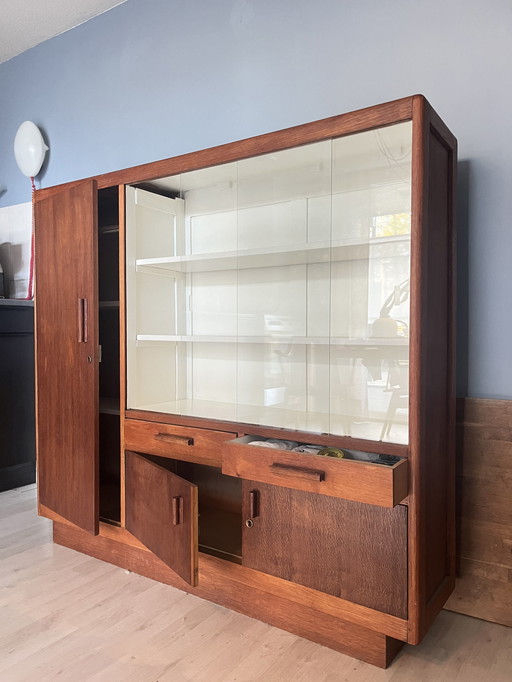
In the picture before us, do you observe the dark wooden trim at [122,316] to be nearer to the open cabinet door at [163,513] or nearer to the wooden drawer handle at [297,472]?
the open cabinet door at [163,513]

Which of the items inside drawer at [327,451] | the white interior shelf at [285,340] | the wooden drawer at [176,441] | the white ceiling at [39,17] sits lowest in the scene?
the wooden drawer at [176,441]

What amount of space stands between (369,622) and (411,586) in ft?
0.55

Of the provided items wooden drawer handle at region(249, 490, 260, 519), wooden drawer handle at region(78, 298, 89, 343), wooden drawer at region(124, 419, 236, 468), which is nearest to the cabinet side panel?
wooden drawer handle at region(249, 490, 260, 519)

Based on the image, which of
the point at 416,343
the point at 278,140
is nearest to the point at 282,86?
the point at 278,140

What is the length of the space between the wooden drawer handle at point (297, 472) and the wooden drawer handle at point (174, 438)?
43 centimetres

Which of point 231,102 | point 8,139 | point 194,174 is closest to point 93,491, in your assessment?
point 194,174

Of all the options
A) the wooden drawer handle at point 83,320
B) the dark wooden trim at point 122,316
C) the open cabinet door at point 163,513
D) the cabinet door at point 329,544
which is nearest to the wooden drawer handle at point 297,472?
the cabinet door at point 329,544

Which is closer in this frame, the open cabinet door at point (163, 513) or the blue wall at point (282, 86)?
the open cabinet door at point (163, 513)

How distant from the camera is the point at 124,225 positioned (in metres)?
2.06

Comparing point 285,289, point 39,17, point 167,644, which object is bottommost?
point 167,644

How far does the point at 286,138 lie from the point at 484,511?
Answer: 1.33 m

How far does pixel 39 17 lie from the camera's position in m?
2.83

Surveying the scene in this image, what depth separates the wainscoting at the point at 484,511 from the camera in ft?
5.65

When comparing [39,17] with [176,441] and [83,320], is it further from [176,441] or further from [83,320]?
[176,441]
